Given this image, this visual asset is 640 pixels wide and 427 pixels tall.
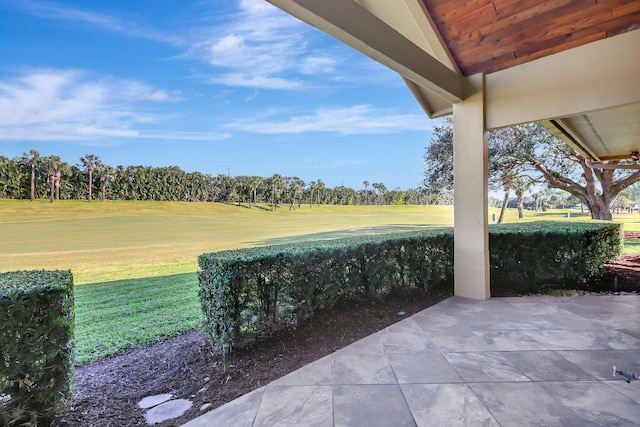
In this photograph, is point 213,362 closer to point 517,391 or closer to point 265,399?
point 265,399

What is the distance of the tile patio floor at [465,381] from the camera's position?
1702mm

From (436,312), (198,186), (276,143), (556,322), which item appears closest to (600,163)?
(556,322)

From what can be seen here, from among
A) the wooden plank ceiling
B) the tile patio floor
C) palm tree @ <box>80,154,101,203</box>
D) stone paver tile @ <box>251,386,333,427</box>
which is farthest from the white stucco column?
palm tree @ <box>80,154,101,203</box>

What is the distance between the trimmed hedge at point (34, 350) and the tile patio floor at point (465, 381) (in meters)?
0.89

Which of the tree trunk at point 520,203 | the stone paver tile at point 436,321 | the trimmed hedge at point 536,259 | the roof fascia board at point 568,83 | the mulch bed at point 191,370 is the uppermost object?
the roof fascia board at point 568,83

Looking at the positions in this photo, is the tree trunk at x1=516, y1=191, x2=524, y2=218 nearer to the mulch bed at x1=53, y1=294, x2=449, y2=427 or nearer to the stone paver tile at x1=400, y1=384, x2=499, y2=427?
the mulch bed at x1=53, y1=294, x2=449, y2=427

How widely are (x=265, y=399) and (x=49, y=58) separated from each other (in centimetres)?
433

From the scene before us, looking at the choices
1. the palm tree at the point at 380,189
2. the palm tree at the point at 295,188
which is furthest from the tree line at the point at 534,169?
the palm tree at the point at 295,188

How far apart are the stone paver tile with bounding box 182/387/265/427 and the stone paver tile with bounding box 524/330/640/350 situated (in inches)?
99.9

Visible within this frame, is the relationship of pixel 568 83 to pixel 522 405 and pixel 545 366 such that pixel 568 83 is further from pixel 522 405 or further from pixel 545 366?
pixel 522 405

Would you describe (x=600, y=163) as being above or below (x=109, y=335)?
above

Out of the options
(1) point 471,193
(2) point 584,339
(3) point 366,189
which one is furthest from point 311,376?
(3) point 366,189

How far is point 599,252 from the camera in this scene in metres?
5.30

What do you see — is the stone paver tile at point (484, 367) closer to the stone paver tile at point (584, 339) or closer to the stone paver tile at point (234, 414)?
the stone paver tile at point (584, 339)
